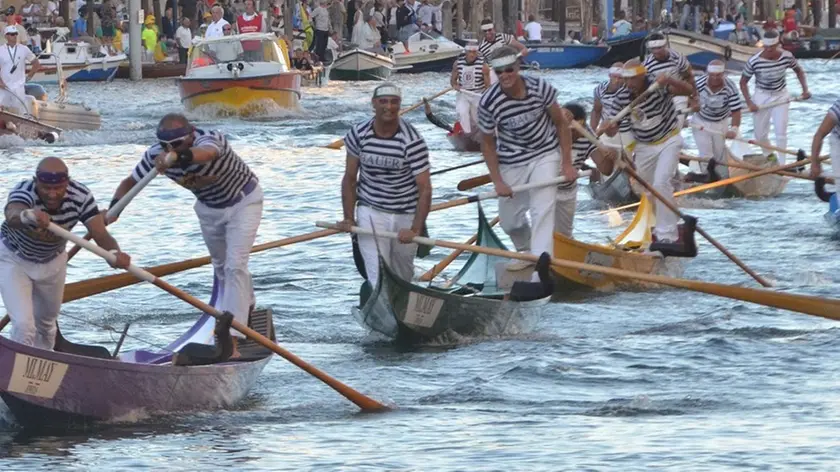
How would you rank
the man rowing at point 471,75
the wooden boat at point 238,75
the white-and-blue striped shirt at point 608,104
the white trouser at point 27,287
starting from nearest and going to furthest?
the white trouser at point 27,287, the white-and-blue striped shirt at point 608,104, the man rowing at point 471,75, the wooden boat at point 238,75

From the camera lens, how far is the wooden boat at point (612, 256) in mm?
12367

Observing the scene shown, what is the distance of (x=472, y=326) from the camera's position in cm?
1121

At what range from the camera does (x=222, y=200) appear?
9.62 m

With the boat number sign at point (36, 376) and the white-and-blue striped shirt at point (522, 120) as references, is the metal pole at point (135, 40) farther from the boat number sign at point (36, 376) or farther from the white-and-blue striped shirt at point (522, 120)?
the boat number sign at point (36, 376)

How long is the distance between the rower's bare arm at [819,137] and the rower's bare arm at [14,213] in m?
5.56

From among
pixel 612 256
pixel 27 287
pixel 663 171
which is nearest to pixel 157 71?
pixel 663 171

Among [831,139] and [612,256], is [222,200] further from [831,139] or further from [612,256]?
[831,139]

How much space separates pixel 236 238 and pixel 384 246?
1.25m

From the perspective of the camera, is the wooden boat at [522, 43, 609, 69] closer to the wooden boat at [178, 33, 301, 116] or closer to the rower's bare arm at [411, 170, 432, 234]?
the wooden boat at [178, 33, 301, 116]

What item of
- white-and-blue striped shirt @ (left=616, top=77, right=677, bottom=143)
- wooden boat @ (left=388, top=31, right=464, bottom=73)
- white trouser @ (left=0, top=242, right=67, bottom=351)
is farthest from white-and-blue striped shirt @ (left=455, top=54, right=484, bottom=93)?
wooden boat @ (left=388, top=31, right=464, bottom=73)

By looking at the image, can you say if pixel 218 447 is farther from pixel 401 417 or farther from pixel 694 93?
pixel 694 93

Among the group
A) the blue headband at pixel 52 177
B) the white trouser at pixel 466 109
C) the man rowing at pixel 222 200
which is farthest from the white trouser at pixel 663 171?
the white trouser at pixel 466 109

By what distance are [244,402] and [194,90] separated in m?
18.5

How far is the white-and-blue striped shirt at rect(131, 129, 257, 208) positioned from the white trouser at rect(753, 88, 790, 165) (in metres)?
10.0
